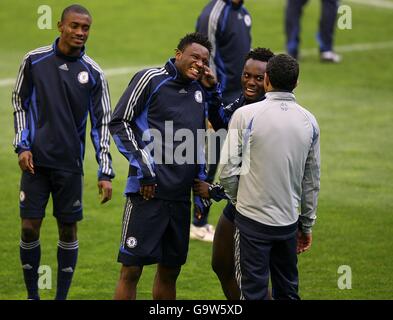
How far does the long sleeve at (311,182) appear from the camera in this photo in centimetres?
701

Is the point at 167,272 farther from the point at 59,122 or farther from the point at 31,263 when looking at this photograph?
the point at 59,122

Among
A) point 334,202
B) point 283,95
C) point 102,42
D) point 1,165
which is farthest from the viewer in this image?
point 102,42

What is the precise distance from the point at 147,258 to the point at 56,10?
45.6 feet

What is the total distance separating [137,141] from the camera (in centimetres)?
742

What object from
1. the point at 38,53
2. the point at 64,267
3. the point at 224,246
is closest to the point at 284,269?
the point at 224,246

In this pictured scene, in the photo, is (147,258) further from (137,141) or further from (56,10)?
(56,10)

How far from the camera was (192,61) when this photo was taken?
7.44 meters

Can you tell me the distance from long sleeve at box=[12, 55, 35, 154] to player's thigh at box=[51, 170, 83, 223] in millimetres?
360

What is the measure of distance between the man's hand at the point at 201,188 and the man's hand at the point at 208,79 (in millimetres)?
705

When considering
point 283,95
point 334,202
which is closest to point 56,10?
point 334,202

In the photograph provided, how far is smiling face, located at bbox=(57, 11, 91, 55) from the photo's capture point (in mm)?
7984

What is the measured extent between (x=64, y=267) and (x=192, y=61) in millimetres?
2102

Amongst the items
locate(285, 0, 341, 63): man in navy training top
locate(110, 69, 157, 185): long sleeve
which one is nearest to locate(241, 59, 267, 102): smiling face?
locate(110, 69, 157, 185): long sleeve

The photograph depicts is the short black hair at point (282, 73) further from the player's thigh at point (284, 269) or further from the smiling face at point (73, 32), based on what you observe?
the smiling face at point (73, 32)
